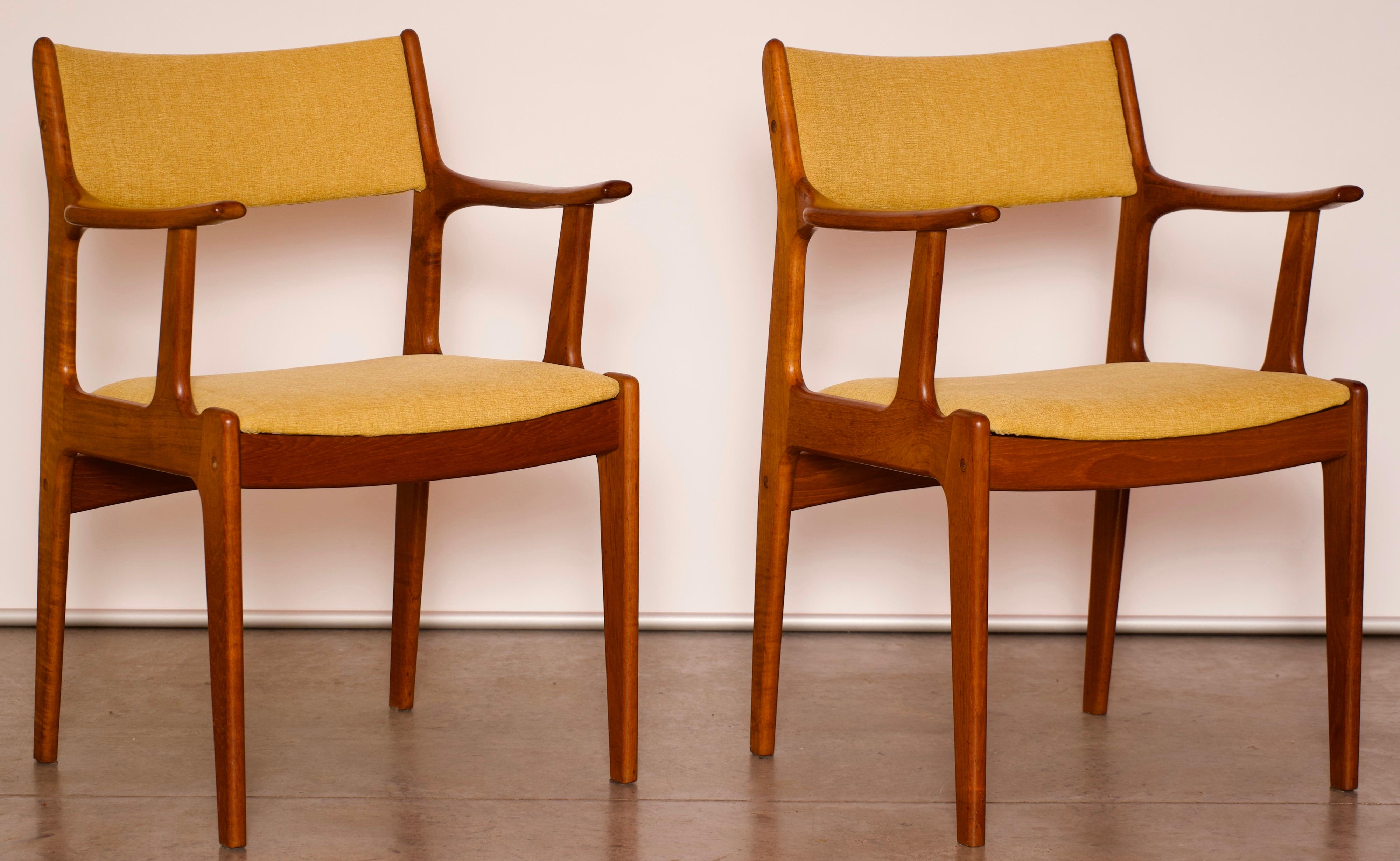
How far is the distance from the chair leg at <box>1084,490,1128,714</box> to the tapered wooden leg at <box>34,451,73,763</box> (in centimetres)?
133

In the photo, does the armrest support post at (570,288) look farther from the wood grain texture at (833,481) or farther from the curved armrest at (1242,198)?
the curved armrest at (1242,198)

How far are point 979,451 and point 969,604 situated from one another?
162mm

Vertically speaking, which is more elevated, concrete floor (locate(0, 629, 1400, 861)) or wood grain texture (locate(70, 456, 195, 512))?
wood grain texture (locate(70, 456, 195, 512))

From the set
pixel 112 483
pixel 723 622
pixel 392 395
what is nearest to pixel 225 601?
pixel 392 395

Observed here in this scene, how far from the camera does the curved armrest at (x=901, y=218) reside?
4.14 feet

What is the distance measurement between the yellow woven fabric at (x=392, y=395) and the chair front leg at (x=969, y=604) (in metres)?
0.43

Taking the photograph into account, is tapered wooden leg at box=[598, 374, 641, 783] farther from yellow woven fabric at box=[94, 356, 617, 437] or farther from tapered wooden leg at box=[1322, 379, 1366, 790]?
tapered wooden leg at box=[1322, 379, 1366, 790]

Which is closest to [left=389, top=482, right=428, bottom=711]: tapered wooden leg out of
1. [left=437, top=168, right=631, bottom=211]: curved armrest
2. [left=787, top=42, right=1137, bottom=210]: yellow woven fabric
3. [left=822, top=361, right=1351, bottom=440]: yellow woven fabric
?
[left=437, top=168, right=631, bottom=211]: curved armrest

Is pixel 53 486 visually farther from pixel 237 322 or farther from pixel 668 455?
pixel 668 455

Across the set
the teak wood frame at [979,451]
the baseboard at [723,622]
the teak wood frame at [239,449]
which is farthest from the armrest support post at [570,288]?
the baseboard at [723,622]

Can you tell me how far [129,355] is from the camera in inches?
88.8

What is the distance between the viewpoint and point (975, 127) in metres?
1.79

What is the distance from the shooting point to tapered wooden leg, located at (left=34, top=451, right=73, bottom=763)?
158 cm

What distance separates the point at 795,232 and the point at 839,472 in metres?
0.31
